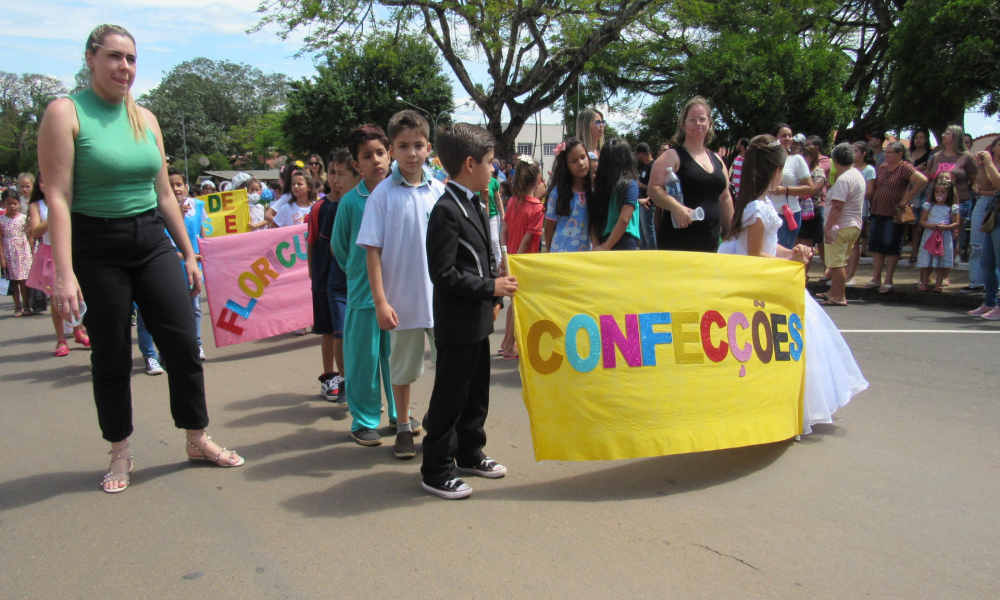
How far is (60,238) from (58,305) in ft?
0.96

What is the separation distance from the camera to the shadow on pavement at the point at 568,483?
3301 mm

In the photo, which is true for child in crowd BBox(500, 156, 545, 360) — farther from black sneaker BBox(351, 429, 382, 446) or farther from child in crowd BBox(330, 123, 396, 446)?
black sneaker BBox(351, 429, 382, 446)

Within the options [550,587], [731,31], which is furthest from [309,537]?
[731,31]

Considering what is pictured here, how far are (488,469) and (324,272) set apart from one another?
7.17ft

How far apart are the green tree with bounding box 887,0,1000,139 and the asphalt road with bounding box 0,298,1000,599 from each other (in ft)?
40.2

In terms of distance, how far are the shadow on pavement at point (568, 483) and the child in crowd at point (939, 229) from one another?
21.0ft

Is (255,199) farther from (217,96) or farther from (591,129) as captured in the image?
(217,96)

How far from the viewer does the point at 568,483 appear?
11.4ft

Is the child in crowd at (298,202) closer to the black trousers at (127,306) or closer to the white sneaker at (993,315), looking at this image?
the black trousers at (127,306)

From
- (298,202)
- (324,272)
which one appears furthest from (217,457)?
(298,202)

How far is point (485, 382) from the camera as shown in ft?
11.5

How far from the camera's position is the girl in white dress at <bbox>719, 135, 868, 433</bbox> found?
3979 millimetres

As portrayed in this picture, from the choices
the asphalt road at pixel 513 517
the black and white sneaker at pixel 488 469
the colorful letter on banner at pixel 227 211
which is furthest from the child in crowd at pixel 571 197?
the colorful letter on banner at pixel 227 211

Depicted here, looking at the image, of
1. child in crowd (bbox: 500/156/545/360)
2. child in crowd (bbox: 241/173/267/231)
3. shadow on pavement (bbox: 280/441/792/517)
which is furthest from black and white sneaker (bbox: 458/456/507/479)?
child in crowd (bbox: 241/173/267/231)
